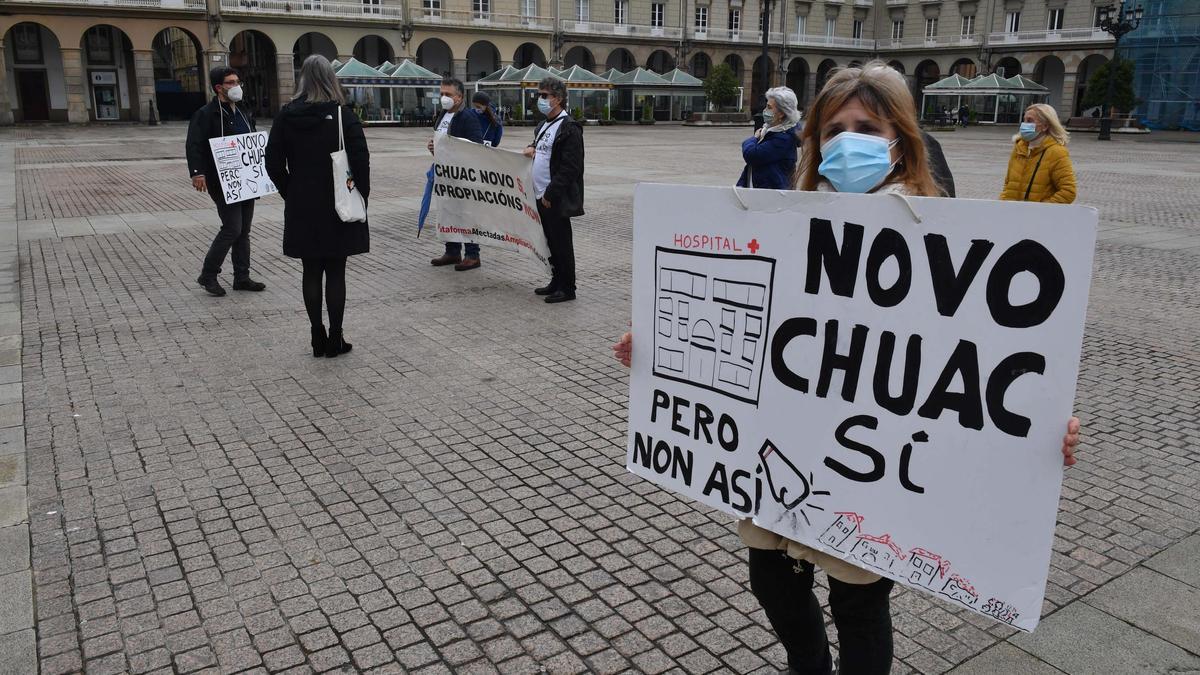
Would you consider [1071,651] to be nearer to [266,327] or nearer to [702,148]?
[266,327]

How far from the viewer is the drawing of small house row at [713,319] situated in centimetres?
236

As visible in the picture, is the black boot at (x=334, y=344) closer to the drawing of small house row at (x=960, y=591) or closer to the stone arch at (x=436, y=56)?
the drawing of small house row at (x=960, y=591)

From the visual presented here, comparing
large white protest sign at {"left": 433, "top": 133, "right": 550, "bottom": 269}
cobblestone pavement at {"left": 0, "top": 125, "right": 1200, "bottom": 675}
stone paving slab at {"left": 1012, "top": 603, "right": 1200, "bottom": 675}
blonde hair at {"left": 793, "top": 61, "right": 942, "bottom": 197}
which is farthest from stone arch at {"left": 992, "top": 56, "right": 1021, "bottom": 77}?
blonde hair at {"left": 793, "top": 61, "right": 942, "bottom": 197}

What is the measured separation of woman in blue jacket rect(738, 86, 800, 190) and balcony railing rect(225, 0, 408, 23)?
45000 millimetres

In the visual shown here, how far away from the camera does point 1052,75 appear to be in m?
60.1

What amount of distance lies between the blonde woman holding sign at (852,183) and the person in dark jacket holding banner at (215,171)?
6.66 meters

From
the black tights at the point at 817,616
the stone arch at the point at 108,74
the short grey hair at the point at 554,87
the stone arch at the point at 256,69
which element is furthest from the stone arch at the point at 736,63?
the black tights at the point at 817,616

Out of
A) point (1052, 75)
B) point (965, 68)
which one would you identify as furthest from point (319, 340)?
point (965, 68)

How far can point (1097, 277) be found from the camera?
9383mm

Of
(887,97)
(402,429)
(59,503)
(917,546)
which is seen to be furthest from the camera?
(402,429)

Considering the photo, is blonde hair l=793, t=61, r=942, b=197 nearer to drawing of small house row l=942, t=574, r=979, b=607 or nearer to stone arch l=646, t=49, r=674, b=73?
drawing of small house row l=942, t=574, r=979, b=607

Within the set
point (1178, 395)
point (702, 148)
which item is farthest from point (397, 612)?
point (702, 148)

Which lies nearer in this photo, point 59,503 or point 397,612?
point 397,612

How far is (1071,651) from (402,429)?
3.35m
